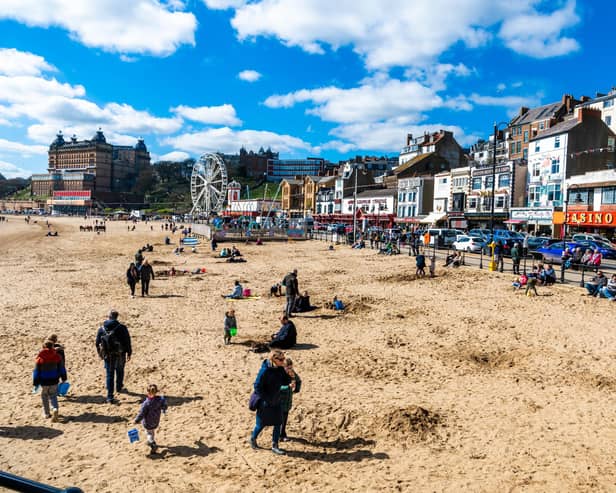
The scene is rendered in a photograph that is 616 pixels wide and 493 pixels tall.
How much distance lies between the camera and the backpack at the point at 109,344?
352 inches

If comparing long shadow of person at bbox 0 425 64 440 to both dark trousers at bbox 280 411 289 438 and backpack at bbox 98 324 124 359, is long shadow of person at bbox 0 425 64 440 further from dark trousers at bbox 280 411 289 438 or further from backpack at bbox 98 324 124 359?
dark trousers at bbox 280 411 289 438

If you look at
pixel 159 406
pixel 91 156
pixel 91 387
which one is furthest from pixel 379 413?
pixel 91 156

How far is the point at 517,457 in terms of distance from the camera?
711 cm

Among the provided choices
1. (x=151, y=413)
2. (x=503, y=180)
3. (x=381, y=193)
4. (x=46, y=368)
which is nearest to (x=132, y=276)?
(x=46, y=368)

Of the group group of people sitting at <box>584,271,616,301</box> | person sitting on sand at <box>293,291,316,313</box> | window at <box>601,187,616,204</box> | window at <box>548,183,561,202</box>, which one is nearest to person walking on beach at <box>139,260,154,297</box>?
person sitting on sand at <box>293,291,316,313</box>

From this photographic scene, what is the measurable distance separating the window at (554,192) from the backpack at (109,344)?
4561 centimetres

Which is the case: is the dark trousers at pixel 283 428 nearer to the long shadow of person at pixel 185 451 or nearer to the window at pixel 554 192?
the long shadow of person at pixel 185 451

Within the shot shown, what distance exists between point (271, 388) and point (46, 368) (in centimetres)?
438

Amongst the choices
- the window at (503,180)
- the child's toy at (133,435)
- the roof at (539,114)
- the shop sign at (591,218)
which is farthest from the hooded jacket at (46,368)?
the roof at (539,114)

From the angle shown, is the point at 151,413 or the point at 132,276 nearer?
the point at 151,413

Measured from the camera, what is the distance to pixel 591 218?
127ft

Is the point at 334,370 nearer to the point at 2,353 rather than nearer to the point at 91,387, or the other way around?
the point at 91,387

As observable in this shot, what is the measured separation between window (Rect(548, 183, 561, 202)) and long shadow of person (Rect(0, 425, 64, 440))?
47054mm

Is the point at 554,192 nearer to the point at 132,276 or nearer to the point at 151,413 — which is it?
the point at 132,276
